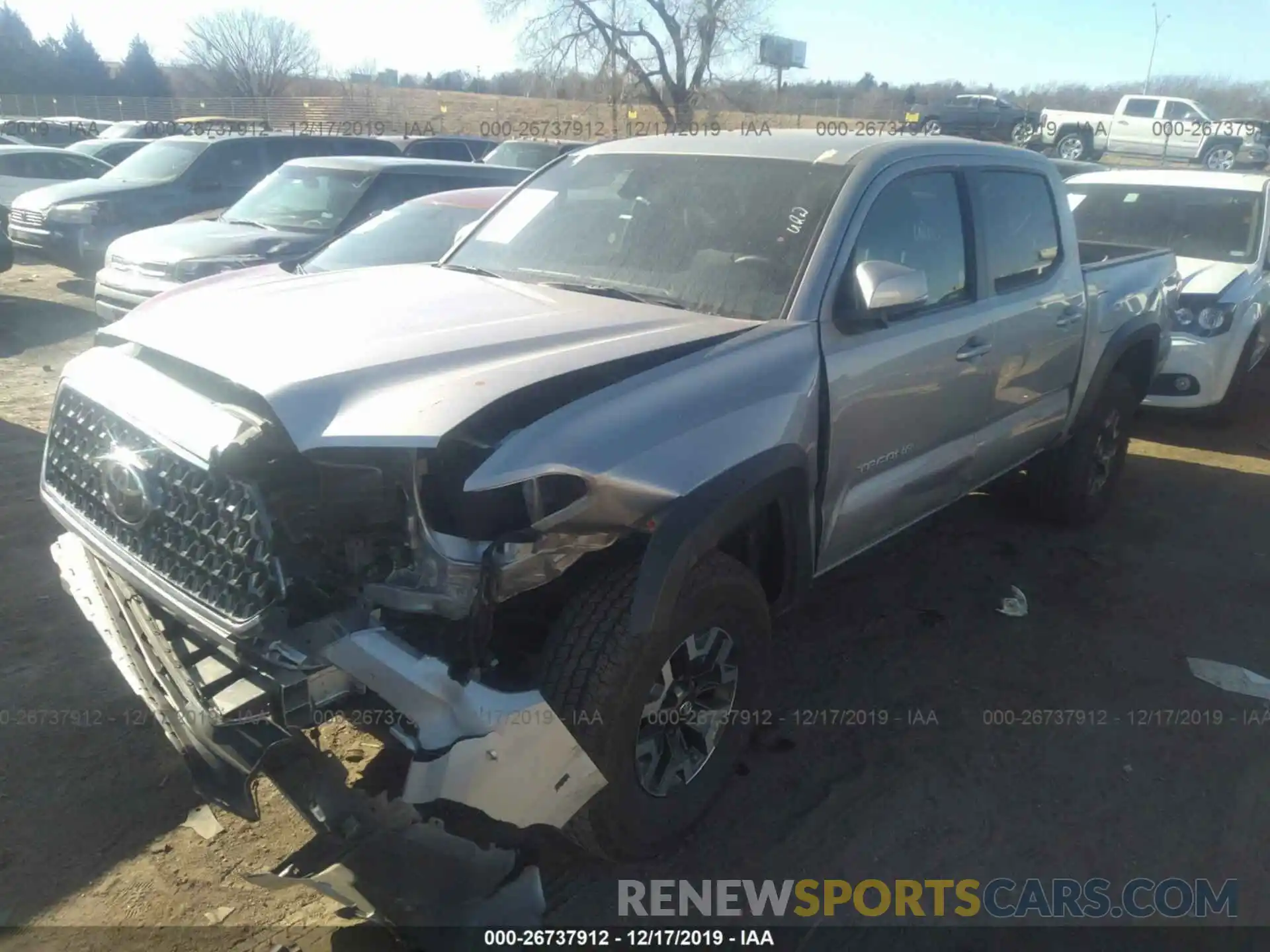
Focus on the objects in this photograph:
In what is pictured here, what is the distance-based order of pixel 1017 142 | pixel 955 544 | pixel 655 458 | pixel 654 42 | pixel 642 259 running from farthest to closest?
pixel 654 42, pixel 1017 142, pixel 955 544, pixel 642 259, pixel 655 458

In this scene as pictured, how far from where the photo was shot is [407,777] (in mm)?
2162

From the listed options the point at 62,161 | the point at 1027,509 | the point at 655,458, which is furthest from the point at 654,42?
the point at 655,458

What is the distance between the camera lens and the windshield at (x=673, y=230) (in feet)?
10.8

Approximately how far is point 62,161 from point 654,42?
68.7 feet

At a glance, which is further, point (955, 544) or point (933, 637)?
point (955, 544)

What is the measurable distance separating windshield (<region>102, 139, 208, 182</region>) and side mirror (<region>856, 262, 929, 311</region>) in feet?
34.2

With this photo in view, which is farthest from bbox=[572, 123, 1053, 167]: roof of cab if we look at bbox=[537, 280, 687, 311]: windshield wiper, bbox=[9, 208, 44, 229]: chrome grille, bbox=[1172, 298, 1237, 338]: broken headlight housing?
bbox=[9, 208, 44, 229]: chrome grille

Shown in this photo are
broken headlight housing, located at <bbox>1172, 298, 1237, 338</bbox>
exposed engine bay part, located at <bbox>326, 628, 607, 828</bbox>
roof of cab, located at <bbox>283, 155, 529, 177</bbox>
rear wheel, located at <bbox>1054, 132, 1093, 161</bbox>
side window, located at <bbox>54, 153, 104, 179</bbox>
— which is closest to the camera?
exposed engine bay part, located at <bbox>326, 628, 607, 828</bbox>

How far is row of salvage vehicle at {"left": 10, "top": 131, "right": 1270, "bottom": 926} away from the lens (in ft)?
7.36

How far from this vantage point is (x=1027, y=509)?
5.60 m

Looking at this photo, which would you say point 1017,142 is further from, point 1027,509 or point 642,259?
point 642,259

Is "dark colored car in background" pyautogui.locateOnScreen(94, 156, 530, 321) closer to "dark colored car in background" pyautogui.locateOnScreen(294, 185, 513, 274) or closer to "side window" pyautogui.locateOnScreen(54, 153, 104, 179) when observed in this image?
"dark colored car in background" pyautogui.locateOnScreen(294, 185, 513, 274)

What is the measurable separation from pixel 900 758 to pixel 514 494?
182 cm

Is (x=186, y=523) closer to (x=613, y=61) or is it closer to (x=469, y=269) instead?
(x=469, y=269)
